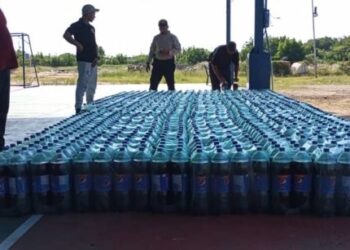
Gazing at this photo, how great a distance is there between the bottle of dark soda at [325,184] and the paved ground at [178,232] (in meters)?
0.10

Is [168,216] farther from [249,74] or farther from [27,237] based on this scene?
[249,74]

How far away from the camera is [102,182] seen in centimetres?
568

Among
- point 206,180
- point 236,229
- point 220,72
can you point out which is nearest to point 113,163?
point 206,180

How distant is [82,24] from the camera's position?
10820 millimetres

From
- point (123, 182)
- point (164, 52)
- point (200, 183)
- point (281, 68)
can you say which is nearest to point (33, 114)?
point (164, 52)

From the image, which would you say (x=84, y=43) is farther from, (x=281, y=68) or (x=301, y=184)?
(x=281, y=68)

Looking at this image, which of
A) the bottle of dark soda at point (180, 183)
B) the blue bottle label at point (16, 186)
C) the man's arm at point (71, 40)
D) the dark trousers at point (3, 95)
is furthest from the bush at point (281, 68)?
the blue bottle label at point (16, 186)

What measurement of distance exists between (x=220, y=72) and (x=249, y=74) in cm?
128

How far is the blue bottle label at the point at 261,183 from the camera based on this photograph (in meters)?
5.54

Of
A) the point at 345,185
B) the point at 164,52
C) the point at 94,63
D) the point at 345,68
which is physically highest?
the point at 164,52

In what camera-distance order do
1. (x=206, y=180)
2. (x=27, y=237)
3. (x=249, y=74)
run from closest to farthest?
(x=27, y=237)
(x=206, y=180)
(x=249, y=74)

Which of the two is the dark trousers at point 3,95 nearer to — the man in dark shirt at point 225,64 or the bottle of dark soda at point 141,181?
the bottle of dark soda at point 141,181

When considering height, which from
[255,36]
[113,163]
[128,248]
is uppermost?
[255,36]

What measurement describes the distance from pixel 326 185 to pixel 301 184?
0.20 m
